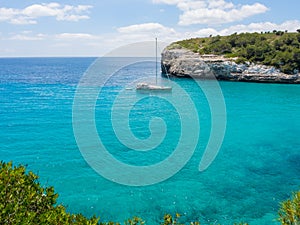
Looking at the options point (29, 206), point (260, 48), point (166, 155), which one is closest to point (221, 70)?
point (260, 48)

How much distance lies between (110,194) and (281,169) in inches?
607

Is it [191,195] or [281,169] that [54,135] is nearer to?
[191,195]

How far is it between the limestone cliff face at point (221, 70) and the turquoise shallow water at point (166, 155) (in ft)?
91.8

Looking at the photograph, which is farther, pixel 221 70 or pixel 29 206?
pixel 221 70

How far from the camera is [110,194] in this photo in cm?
2034

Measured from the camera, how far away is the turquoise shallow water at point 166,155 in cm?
1872

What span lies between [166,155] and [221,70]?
57.4m

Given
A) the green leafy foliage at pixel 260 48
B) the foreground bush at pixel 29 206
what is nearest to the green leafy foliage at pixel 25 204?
the foreground bush at pixel 29 206

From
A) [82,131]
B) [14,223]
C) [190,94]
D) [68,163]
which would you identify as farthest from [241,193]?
[190,94]

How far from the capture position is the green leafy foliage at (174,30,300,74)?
2918 inches

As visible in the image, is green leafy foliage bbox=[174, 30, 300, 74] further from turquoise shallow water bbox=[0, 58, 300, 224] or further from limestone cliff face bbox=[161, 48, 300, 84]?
turquoise shallow water bbox=[0, 58, 300, 224]

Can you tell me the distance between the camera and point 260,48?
79750mm

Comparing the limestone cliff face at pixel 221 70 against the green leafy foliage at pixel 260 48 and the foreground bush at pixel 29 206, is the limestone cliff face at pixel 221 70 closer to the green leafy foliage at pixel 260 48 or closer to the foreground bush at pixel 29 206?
the green leafy foliage at pixel 260 48

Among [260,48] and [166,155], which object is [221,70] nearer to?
[260,48]
